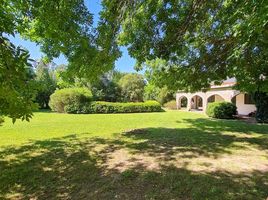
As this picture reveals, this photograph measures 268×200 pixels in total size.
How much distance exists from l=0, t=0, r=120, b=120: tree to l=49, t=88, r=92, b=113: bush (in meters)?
19.2

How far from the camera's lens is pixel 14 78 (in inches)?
164

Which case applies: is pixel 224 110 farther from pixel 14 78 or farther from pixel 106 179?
pixel 14 78

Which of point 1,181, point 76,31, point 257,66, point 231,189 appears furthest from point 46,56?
point 257,66

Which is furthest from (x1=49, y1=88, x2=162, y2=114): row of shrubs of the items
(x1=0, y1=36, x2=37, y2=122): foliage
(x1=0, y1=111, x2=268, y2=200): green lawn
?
(x1=0, y1=36, x2=37, y2=122): foliage

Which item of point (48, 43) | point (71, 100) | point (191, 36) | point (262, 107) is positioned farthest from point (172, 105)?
point (48, 43)

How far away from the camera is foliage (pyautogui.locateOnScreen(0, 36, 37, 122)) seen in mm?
4027

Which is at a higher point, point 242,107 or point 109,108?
point 242,107

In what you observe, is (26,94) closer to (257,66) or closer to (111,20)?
(111,20)

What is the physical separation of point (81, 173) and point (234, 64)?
24.8 feet

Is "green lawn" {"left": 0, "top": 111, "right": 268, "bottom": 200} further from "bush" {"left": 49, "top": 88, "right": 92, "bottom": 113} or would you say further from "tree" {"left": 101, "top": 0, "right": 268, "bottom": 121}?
"bush" {"left": 49, "top": 88, "right": 92, "bottom": 113}

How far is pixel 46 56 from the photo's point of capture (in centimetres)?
891

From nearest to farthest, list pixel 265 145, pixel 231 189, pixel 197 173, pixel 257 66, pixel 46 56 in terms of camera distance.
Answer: pixel 231 189, pixel 197 173, pixel 46 56, pixel 265 145, pixel 257 66

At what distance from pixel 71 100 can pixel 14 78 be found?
24.6 meters

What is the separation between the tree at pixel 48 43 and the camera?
4109mm
